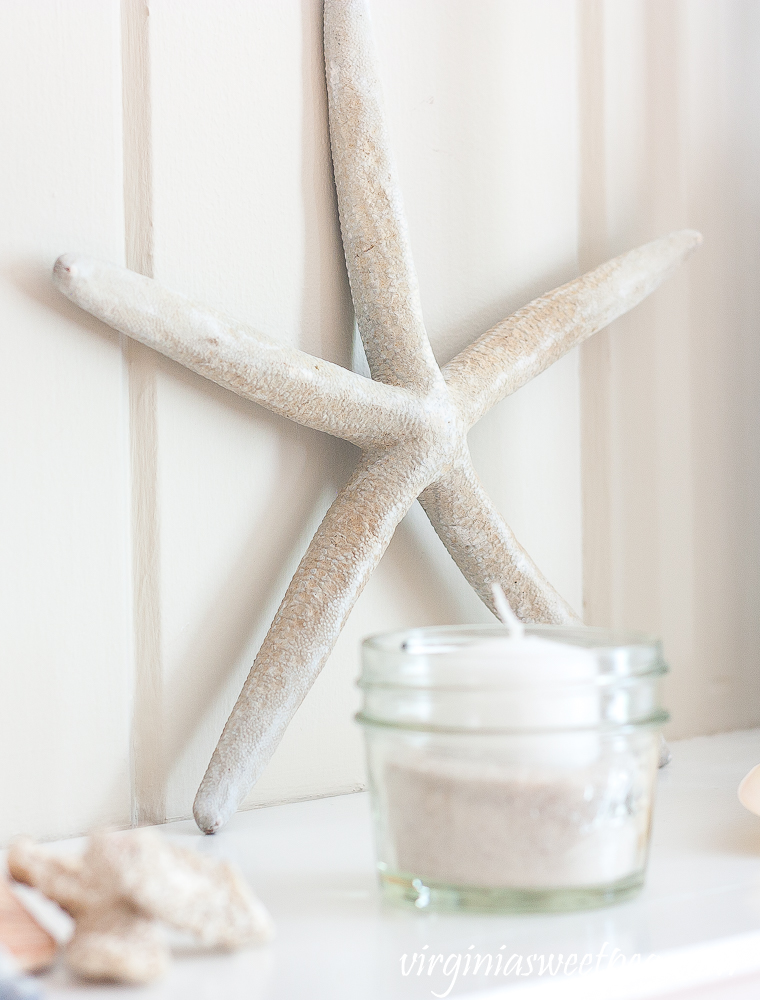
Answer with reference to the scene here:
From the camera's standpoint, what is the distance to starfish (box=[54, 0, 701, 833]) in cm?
55

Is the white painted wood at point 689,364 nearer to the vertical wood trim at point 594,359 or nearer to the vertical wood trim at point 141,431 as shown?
the vertical wood trim at point 594,359

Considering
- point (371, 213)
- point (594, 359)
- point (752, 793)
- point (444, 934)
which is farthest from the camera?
point (594, 359)

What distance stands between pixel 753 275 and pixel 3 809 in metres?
0.71

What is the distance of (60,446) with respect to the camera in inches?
22.1

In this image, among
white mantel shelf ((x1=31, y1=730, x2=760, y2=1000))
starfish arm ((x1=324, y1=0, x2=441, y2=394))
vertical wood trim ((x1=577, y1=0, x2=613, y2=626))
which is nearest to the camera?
white mantel shelf ((x1=31, y1=730, x2=760, y2=1000))

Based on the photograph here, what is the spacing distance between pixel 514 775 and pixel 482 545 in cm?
26

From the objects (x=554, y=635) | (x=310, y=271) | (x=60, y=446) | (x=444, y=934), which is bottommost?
(x=444, y=934)

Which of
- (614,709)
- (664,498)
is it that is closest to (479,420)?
(664,498)

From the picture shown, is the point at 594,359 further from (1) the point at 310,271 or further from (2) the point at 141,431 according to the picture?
(2) the point at 141,431

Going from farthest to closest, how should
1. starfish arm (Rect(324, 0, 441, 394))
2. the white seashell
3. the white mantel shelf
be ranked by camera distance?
starfish arm (Rect(324, 0, 441, 394)), the white seashell, the white mantel shelf

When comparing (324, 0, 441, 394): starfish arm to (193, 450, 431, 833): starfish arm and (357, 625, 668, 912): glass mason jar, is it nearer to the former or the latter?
(193, 450, 431, 833): starfish arm

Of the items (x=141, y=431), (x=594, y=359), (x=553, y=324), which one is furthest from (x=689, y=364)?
(x=141, y=431)

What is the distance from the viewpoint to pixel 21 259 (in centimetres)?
55

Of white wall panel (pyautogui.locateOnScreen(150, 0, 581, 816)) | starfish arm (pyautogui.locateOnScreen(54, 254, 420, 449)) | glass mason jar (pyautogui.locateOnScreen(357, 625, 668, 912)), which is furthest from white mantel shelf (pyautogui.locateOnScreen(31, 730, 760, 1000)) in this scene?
starfish arm (pyautogui.locateOnScreen(54, 254, 420, 449))
